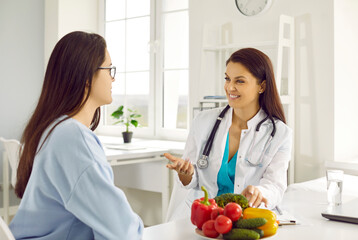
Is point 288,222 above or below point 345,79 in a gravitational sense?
below

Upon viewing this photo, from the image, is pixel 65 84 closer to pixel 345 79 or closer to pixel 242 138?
pixel 242 138

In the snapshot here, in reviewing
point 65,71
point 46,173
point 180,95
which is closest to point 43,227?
point 46,173

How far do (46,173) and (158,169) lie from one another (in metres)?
2.33

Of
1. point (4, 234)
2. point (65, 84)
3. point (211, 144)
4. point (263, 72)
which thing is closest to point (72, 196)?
point (4, 234)

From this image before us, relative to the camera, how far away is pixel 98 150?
3.61ft

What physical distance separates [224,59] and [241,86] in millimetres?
1286

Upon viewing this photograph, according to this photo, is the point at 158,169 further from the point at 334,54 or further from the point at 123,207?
the point at 123,207

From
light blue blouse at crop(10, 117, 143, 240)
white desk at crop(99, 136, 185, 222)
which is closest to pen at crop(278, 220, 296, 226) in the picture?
light blue blouse at crop(10, 117, 143, 240)

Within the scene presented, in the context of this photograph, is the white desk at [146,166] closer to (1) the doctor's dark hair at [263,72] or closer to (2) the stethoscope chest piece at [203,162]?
(2) the stethoscope chest piece at [203,162]

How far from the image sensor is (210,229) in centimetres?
119

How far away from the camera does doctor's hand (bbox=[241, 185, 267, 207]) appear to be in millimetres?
1491

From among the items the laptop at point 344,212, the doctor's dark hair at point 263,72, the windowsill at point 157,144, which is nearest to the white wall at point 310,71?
the doctor's dark hair at point 263,72

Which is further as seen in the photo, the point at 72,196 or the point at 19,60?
the point at 19,60

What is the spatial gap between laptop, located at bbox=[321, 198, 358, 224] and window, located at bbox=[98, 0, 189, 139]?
88.5 inches
